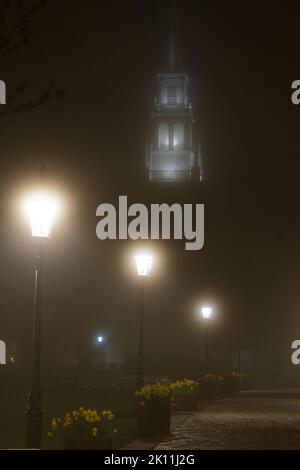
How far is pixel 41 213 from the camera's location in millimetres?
14164

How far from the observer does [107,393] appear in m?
38.0

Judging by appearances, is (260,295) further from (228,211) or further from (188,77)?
(188,77)

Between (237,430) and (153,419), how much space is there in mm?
2243

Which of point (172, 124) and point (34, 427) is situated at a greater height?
point (172, 124)

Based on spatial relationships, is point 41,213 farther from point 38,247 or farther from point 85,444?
point 85,444

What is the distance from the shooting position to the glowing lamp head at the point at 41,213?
14133 mm

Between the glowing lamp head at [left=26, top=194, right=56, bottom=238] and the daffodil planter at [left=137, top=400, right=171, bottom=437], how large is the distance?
700 cm

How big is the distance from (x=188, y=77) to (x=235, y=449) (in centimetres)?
11975

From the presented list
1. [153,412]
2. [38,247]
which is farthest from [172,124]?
[38,247]

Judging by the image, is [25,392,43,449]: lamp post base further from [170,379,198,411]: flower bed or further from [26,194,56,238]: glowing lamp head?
[170,379,198,411]: flower bed

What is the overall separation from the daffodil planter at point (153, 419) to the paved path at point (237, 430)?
1.01 feet

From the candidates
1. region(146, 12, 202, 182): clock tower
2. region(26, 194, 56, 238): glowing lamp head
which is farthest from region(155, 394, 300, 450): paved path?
region(146, 12, 202, 182): clock tower

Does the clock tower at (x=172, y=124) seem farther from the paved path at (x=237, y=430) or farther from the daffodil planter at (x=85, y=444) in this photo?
the daffodil planter at (x=85, y=444)
